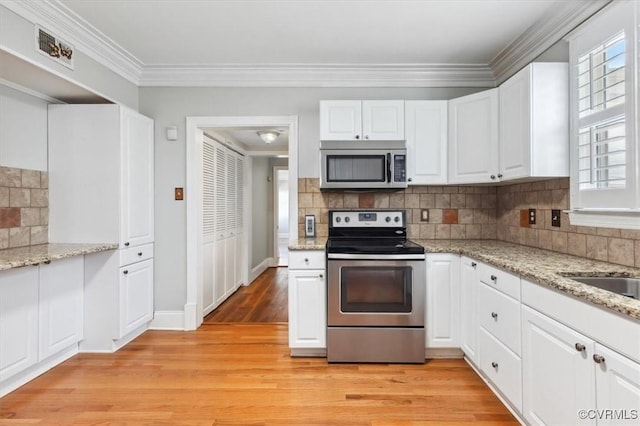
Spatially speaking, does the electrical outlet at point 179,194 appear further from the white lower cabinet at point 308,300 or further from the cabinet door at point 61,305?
the white lower cabinet at point 308,300

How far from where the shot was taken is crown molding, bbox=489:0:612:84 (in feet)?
6.57

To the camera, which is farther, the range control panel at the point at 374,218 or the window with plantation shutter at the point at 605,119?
the range control panel at the point at 374,218

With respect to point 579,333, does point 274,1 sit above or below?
above

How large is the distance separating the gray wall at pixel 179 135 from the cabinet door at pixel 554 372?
2.11 metres

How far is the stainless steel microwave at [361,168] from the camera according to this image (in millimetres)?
2727

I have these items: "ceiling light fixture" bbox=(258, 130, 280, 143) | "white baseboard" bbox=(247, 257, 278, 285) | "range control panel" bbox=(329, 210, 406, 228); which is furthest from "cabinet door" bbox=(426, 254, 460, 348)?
"white baseboard" bbox=(247, 257, 278, 285)

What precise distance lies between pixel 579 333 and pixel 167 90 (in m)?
3.54

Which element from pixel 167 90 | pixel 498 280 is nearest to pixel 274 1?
pixel 167 90

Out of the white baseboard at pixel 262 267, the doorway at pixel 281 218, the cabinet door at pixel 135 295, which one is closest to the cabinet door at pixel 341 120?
the cabinet door at pixel 135 295

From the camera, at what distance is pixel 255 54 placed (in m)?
2.78

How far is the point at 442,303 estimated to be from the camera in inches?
97.5

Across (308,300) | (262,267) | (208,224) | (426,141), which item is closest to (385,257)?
(308,300)

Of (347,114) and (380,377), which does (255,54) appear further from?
(380,377)

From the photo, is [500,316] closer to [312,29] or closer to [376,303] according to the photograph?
[376,303]
